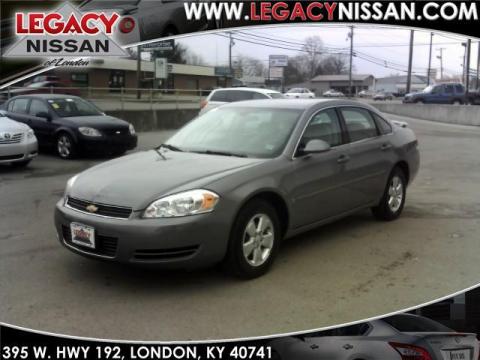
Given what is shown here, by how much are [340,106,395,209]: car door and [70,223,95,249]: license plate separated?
265 cm

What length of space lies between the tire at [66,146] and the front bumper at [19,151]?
1.18 meters

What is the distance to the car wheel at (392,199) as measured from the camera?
6027 mm

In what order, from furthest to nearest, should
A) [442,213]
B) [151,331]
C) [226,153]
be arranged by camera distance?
[442,213] < [226,153] < [151,331]

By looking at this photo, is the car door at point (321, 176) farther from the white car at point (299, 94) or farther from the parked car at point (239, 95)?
the parked car at point (239, 95)

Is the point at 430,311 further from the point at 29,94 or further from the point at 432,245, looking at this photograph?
the point at 29,94

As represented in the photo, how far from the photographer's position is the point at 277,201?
4.50 metres

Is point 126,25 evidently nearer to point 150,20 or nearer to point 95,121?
point 150,20

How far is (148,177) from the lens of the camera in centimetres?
418

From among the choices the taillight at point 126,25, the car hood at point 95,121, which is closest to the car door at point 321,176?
the taillight at point 126,25

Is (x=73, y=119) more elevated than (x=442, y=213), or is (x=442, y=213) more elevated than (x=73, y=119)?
(x=73, y=119)

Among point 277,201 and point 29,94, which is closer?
point 277,201

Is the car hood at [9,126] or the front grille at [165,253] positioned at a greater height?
the car hood at [9,126]

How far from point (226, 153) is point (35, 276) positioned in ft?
6.49

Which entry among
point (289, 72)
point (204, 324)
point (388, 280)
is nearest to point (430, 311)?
point (388, 280)
